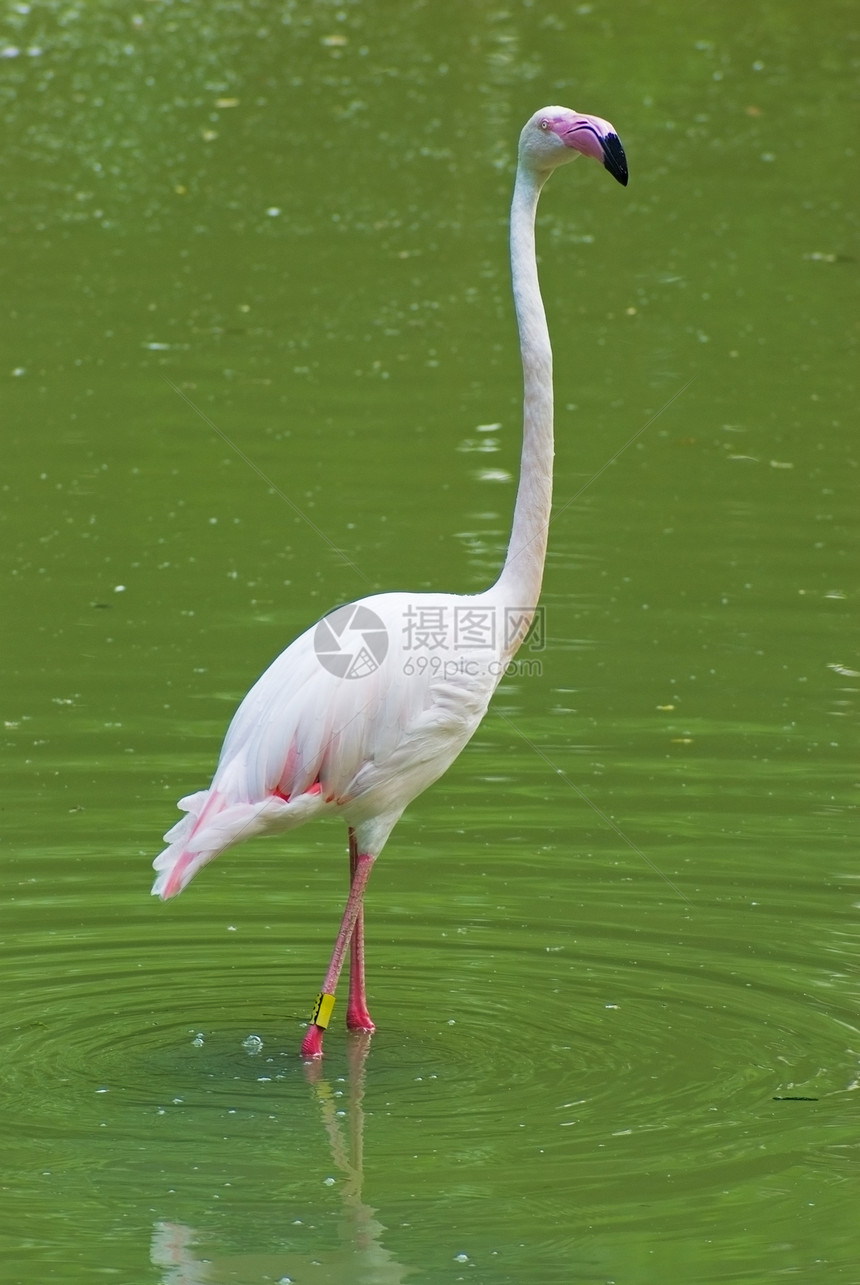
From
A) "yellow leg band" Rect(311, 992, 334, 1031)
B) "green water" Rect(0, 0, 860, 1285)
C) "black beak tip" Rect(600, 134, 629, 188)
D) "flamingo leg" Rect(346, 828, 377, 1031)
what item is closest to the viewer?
"green water" Rect(0, 0, 860, 1285)

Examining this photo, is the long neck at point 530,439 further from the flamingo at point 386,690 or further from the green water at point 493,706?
the green water at point 493,706

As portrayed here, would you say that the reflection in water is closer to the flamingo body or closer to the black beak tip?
the flamingo body

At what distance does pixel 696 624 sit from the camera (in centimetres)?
868

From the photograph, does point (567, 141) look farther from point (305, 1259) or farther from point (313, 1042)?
point (305, 1259)

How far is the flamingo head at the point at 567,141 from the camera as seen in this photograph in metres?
5.24

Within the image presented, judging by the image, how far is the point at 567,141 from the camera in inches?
209

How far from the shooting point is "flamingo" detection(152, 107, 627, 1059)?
5.27m

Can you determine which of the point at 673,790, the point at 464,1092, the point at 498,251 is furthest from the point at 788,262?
the point at 464,1092

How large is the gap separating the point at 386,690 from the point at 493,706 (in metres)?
2.56

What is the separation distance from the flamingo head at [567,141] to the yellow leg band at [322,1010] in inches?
88.6

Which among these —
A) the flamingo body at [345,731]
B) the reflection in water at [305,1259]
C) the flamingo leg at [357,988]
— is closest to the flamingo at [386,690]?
the flamingo body at [345,731]

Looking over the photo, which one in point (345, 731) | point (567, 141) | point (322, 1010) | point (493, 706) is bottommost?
point (493, 706)

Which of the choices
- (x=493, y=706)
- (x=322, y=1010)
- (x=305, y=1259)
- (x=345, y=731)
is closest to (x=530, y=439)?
(x=345, y=731)

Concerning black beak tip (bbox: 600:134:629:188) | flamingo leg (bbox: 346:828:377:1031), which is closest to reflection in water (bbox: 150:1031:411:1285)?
flamingo leg (bbox: 346:828:377:1031)
